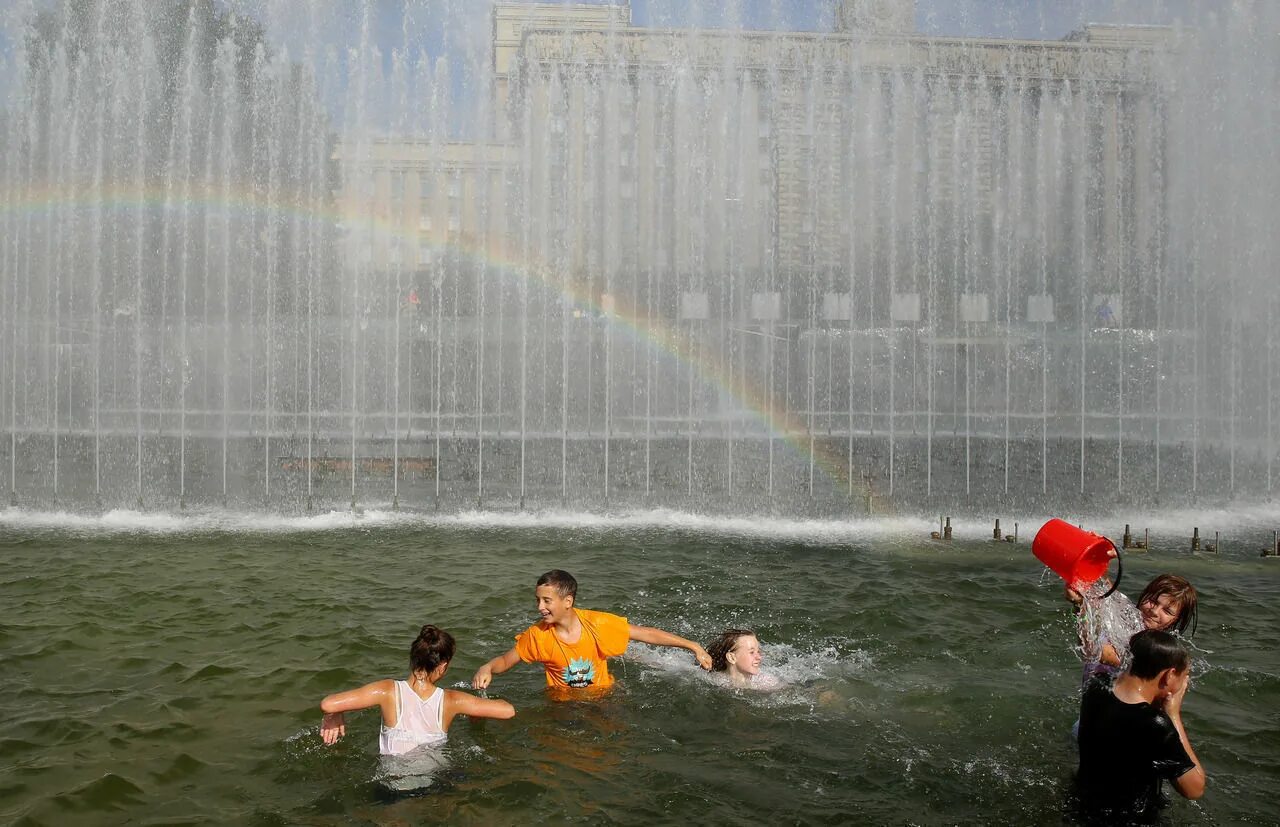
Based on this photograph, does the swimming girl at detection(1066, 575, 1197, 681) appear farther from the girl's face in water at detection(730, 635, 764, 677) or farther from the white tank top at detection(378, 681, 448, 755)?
the white tank top at detection(378, 681, 448, 755)

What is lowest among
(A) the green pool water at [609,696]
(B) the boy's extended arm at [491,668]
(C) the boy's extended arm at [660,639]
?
(A) the green pool water at [609,696]

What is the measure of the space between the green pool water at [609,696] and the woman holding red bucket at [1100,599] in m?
0.77

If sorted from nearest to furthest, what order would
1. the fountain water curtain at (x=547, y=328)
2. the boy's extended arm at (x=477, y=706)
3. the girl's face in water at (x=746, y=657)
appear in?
the boy's extended arm at (x=477, y=706)
the girl's face in water at (x=746, y=657)
the fountain water curtain at (x=547, y=328)

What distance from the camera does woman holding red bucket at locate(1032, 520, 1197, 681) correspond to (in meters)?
5.16

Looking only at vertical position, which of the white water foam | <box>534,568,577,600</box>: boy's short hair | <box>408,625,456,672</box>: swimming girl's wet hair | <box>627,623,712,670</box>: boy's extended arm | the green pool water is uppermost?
<box>534,568,577,600</box>: boy's short hair

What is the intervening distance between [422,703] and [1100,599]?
3.70m

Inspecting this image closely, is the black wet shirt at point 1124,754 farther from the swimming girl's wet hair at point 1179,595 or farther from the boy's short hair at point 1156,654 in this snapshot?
the swimming girl's wet hair at point 1179,595

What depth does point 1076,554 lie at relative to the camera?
16.8 ft

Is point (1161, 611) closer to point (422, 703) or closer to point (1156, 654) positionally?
point (1156, 654)

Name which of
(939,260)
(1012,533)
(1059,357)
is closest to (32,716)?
(1012,533)

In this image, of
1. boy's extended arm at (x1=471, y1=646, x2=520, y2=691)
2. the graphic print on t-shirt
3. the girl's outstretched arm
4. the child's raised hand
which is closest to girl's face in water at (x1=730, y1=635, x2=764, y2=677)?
the graphic print on t-shirt

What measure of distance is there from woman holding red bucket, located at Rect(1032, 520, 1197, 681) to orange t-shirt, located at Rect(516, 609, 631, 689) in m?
2.65

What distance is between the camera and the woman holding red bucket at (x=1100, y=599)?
16.9 feet

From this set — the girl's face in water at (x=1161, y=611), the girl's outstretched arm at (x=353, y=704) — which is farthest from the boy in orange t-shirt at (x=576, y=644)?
the girl's face in water at (x=1161, y=611)
